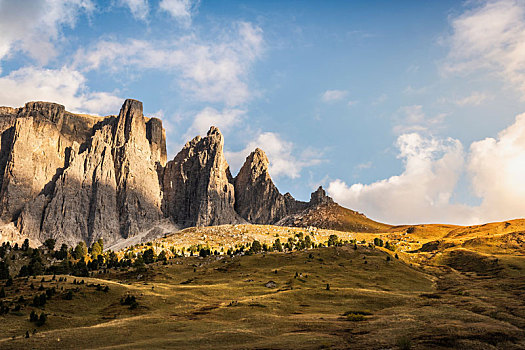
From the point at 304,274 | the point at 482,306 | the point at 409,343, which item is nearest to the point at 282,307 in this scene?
the point at 482,306

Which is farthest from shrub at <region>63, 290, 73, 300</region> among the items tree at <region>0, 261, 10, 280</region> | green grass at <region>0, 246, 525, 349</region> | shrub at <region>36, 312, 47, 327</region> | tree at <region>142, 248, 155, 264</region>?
tree at <region>142, 248, 155, 264</region>

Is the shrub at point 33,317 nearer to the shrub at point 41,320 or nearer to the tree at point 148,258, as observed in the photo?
the shrub at point 41,320

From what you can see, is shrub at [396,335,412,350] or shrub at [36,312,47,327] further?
shrub at [36,312,47,327]

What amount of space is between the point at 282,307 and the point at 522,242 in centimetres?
14368

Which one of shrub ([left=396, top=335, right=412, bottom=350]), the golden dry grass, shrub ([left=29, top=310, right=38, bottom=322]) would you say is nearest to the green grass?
the golden dry grass

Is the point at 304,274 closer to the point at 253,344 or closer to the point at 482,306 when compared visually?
the point at 482,306

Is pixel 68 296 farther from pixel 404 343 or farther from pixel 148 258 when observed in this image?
pixel 148 258

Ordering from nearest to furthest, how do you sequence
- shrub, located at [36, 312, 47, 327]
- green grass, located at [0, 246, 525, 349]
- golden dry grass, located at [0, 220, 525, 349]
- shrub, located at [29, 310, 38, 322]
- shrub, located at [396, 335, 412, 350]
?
shrub, located at [396, 335, 412, 350]
golden dry grass, located at [0, 220, 525, 349]
green grass, located at [0, 246, 525, 349]
shrub, located at [36, 312, 47, 327]
shrub, located at [29, 310, 38, 322]

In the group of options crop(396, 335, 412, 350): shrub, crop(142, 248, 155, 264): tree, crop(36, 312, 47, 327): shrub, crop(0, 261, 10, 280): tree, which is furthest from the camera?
crop(142, 248, 155, 264): tree

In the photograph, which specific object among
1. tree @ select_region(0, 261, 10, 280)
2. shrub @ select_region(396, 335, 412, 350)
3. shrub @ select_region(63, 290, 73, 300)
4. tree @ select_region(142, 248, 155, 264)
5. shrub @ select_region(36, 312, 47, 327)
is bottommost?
shrub @ select_region(36, 312, 47, 327)

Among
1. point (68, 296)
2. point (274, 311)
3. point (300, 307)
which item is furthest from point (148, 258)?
point (274, 311)

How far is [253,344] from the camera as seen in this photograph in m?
34.1

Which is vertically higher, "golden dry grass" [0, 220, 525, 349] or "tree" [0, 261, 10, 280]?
"tree" [0, 261, 10, 280]

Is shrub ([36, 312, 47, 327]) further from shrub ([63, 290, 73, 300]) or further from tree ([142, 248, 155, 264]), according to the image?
tree ([142, 248, 155, 264])
